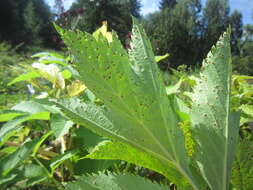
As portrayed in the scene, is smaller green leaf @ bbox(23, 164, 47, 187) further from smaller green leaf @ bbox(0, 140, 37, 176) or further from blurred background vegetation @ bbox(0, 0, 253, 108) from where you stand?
blurred background vegetation @ bbox(0, 0, 253, 108)

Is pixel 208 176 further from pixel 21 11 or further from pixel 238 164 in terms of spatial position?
pixel 21 11

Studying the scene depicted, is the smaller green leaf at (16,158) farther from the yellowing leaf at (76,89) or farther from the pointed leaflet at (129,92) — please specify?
the pointed leaflet at (129,92)

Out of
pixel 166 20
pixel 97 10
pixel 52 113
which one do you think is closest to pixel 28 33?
pixel 97 10

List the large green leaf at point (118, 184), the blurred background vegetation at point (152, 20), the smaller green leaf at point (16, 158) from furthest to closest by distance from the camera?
1. the blurred background vegetation at point (152, 20)
2. the smaller green leaf at point (16, 158)
3. the large green leaf at point (118, 184)

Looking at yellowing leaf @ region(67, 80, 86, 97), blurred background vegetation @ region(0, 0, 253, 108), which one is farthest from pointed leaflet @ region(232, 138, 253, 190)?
blurred background vegetation @ region(0, 0, 253, 108)

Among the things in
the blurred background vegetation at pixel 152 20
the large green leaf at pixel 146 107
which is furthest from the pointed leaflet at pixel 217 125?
the blurred background vegetation at pixel 152 20

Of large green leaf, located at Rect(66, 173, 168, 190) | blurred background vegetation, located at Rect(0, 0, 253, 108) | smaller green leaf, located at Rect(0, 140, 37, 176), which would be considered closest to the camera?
large green leaf, located at Rect(66, 173, 168, 190)

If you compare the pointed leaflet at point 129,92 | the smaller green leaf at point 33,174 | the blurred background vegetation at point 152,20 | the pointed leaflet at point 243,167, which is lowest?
the smaller green leaf at point 33,174
